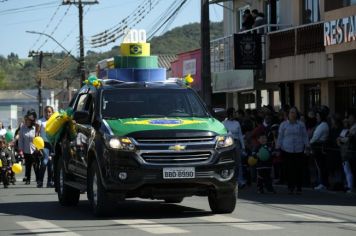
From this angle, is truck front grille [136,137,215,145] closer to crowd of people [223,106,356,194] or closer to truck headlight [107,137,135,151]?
truck headlight [107,137,135,151]

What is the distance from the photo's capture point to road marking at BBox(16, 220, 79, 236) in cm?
1149

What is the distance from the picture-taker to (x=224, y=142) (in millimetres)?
12891

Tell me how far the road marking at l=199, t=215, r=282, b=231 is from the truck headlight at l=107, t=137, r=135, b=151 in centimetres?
162

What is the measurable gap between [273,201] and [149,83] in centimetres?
370

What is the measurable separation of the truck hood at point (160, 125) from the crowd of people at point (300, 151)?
14.0 feet

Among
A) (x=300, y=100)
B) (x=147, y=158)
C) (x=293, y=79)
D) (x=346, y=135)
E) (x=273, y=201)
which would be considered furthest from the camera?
(x=300, y=100)

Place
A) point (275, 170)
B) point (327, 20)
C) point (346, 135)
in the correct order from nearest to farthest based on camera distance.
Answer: point (346, 135)
point (275, 170)
point (327, 20)

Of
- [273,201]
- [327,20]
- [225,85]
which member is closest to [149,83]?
[273,201]

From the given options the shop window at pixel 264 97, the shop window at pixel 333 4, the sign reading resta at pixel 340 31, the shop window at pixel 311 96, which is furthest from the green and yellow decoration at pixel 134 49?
the shop window at pixel 264 97

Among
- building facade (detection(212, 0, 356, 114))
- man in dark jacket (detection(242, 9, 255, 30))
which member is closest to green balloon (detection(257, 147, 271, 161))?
building facade (detection(212, 0, 356, 114))

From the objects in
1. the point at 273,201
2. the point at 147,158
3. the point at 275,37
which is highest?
the point at 275,37

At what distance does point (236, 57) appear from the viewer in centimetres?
2781

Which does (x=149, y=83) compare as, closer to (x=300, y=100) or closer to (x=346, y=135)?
(x=346, y=135)

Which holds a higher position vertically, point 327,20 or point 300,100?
point 327,20
